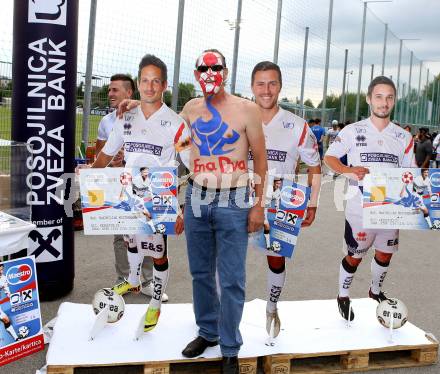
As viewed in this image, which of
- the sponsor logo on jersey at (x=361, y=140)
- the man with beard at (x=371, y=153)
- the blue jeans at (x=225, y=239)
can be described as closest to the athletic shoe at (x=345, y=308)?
the man with beard at (x=371, y=153)

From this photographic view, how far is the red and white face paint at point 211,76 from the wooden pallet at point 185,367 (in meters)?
1.78

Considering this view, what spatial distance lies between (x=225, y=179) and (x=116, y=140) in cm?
96

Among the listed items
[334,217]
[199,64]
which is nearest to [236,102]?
[199,64]

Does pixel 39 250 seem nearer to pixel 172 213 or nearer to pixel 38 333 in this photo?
pixel 38 333

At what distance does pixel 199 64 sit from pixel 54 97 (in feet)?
5.59

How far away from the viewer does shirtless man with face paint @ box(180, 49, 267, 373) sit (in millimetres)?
3201

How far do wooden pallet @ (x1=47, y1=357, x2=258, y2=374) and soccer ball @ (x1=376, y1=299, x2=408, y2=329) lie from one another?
111 cm

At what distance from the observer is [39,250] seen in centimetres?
447

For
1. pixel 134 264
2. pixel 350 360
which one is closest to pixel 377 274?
pixel 350 360

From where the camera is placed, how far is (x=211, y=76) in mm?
3203

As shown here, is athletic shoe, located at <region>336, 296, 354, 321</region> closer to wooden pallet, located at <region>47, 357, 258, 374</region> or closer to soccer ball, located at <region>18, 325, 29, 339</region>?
wooden pallet, located at <region>47, 357, 258, 374</region>

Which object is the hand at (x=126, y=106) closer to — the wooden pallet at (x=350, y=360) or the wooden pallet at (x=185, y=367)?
the wooden pallet at (x=185, y=367)

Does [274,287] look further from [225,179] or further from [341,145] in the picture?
[341,145]

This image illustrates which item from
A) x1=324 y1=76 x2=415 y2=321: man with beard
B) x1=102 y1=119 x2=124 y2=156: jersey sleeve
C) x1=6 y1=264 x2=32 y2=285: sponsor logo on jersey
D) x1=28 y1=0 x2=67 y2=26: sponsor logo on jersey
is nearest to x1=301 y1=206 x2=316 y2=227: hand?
x1=324 y1=76 x2=415 y2=321: man with beard
